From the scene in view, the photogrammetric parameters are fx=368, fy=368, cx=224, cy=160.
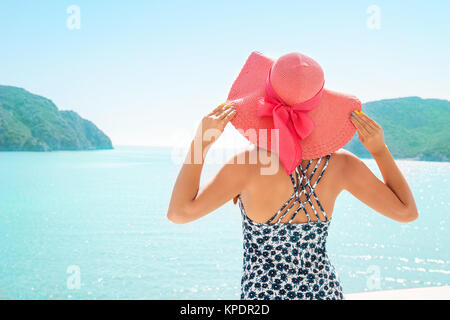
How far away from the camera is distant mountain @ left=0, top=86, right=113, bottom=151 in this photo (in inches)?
3460

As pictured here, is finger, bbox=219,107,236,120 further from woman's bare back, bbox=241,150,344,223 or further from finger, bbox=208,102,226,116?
woman's bare back, bbox=241,150,344,223

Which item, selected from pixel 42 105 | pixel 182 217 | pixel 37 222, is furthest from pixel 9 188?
pixel 42 105

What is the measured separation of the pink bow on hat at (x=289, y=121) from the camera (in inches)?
45.6

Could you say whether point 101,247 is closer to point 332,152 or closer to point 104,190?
point 332,152

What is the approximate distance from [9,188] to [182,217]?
33928 mm

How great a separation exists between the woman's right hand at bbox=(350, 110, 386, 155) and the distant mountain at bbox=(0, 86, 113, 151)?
9791cm

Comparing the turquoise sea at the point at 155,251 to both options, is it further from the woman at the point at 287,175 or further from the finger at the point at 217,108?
the finger at the point at 217,108

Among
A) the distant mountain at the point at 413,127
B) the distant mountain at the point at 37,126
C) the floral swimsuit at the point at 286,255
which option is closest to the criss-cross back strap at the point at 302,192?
the floral swimsuit at the point at 286,255

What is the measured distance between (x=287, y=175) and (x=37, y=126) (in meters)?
104

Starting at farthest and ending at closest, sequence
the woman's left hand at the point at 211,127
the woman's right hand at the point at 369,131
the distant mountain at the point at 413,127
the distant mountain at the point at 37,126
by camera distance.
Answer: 1. the distant mountain at the point at 37,126
2. the distant mountain at the point at 413,127
3. the woman's right hand at the point at 369,131
4. the woman's left hand at the point at 211,127

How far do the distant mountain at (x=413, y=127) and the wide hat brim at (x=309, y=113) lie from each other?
268 ft

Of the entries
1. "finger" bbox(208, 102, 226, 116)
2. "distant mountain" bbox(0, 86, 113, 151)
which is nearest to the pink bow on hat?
"finger" bbox(208, 102, 226, 116)
